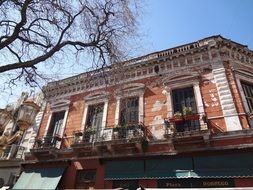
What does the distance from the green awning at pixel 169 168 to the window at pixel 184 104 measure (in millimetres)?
1633

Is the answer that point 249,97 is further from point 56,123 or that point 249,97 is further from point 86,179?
point 56,123

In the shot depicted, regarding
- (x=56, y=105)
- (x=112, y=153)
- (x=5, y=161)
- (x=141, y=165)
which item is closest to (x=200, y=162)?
(x=141, y=165)

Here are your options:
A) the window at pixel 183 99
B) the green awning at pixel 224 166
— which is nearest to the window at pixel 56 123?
the window at pixel 183 99

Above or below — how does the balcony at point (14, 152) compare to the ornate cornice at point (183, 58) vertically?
below

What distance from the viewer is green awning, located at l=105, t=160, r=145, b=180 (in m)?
11.3

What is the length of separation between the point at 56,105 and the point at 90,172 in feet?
19.8

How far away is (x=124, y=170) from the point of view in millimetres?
11656

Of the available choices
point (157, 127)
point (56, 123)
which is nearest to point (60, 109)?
point (56, 123)

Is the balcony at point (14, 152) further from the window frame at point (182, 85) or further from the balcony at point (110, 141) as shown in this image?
the window frame at point (182, 85)

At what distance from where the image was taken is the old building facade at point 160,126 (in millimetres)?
10258

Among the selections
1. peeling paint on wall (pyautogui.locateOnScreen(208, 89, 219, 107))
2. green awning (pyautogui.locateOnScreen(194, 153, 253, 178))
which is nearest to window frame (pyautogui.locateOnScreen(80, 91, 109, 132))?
peeling paint on wall (pyautogui.locateOnScreen(208, 89, 219, 107))

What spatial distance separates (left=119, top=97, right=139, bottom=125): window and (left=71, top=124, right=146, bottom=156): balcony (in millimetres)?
1008

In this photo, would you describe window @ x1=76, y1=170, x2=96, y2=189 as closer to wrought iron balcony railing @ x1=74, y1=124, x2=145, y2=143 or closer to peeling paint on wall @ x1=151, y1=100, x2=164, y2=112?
wrought iron balcony railing @ x1=74, y1=124, x2=145, y2=143

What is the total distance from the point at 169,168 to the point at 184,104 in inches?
143
